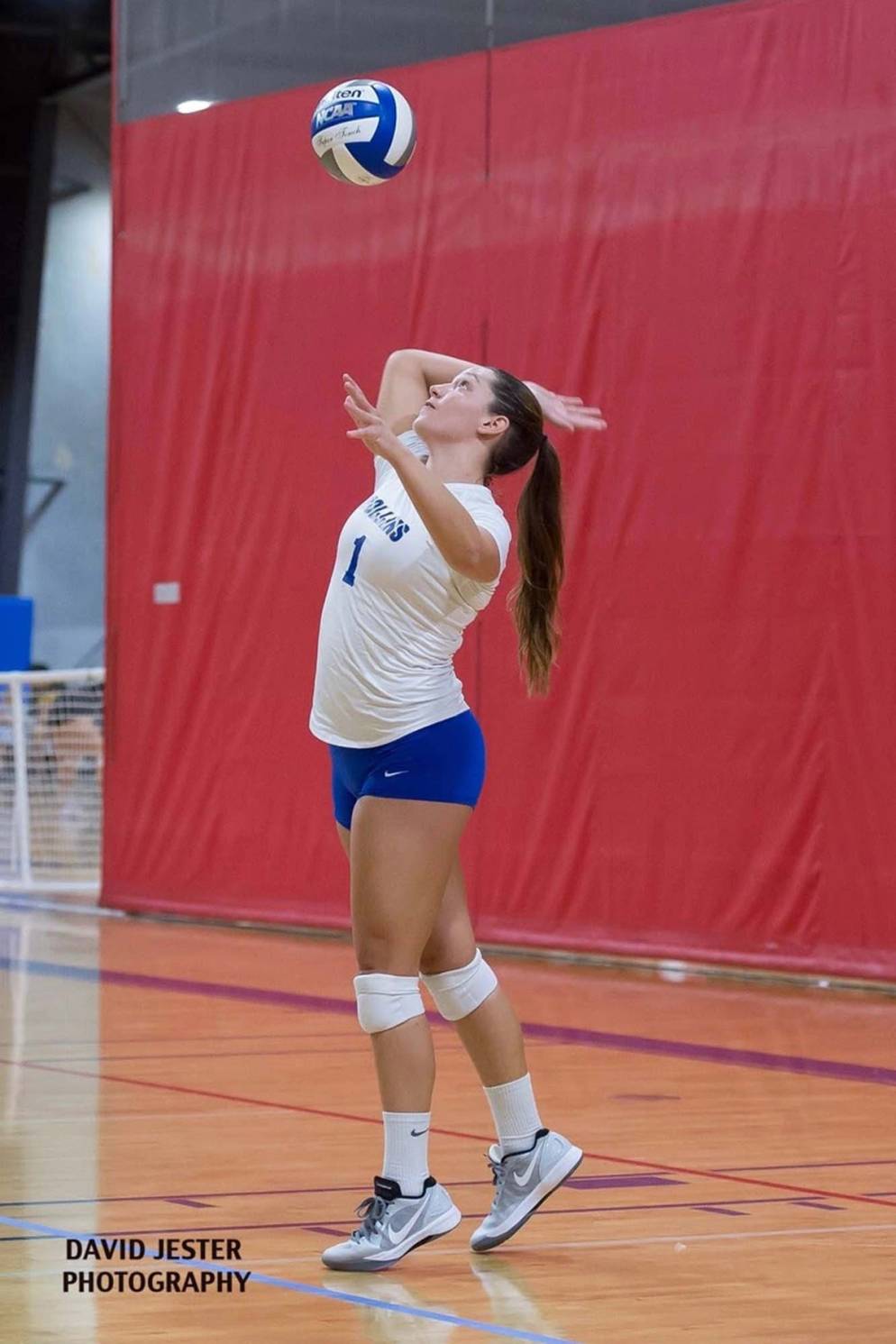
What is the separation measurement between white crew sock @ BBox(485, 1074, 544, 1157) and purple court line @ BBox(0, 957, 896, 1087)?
241 centimetres

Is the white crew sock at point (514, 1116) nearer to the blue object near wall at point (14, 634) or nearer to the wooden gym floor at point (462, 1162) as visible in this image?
the wooden gym floor at point (462, 1162)

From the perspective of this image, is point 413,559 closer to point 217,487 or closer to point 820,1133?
point 820,1133

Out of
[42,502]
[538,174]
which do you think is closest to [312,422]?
[538,174]

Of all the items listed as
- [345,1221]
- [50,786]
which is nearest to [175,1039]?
[345,1221]

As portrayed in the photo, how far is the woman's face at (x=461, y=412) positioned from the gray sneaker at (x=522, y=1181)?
1313mm

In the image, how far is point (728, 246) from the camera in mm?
9469

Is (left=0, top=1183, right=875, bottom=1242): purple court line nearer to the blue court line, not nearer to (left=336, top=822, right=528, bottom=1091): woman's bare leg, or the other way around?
the blue court line

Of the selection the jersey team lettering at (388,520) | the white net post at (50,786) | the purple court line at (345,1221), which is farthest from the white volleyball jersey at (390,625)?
the white net post at (50,786)

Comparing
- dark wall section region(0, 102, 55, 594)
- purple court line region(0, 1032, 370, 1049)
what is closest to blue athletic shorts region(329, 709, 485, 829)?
purple court line region(0, 1032, 370, 1049)

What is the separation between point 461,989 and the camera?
13.8 feet

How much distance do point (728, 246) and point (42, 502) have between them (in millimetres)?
15301

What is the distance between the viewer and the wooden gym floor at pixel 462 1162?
365 cm

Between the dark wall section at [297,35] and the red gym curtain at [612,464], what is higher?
the dark wall section at [297,35]

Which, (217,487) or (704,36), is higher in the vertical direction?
(704,36)
